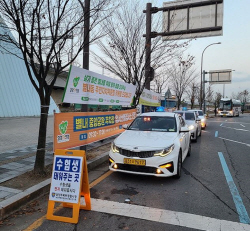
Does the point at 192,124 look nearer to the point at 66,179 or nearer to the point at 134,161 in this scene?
the point at 134,161

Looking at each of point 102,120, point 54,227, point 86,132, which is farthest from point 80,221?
point 102,120

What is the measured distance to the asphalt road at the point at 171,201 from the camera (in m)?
3.36

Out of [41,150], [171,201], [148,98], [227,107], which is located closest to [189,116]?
[148,98]

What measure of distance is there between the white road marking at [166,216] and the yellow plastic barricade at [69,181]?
36cm

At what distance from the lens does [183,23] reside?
408 inches

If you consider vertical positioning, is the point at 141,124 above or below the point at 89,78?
below

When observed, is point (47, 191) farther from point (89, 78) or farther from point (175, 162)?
point (89, 78)

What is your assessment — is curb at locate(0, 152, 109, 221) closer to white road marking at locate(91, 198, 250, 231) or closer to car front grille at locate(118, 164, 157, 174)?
white road marking at locate(91, 198, 250, 231)

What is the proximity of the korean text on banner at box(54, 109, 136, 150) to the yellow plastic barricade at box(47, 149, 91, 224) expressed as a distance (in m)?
1.30

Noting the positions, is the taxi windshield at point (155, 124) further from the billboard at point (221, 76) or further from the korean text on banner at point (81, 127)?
the billboard at point (221, 76)

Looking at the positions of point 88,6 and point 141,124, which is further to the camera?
point 141,124

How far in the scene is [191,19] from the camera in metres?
10.3

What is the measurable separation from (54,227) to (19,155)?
4.11 m

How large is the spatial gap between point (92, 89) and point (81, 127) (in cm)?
125
